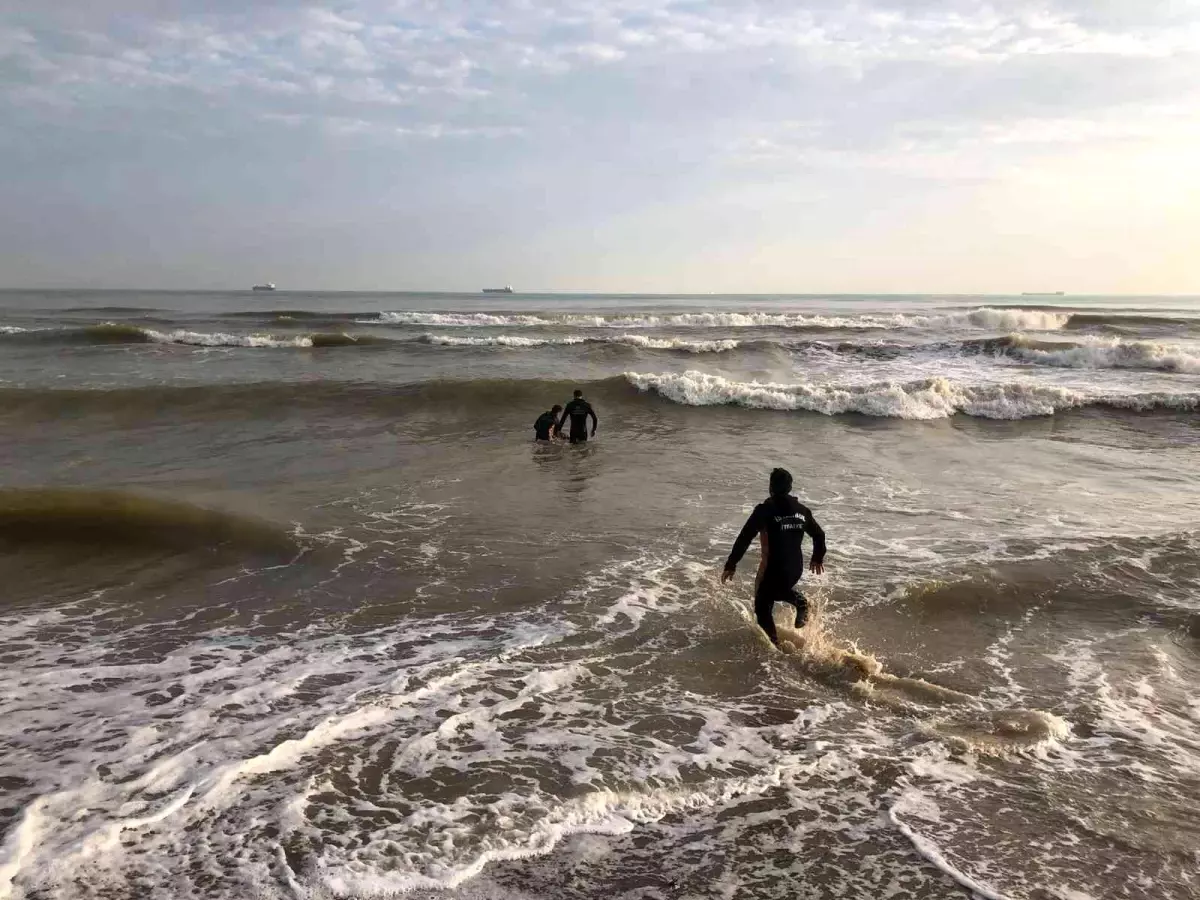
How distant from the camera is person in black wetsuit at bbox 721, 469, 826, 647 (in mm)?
6340

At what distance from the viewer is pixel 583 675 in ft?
18.8

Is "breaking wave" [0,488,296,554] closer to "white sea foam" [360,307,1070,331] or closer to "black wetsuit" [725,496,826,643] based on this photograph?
"black wetsuit" [725,496,826,643]

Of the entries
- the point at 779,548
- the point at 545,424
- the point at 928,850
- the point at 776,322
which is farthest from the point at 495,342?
the point at 928,850

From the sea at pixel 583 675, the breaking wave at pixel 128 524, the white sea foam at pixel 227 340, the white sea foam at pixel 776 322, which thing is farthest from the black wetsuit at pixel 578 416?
the white sea foam at pixel 776 322

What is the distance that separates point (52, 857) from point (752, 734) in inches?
149

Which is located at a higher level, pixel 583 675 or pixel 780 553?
pixel 780 553

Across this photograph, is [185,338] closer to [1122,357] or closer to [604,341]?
[604,341]

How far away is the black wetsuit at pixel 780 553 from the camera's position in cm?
634

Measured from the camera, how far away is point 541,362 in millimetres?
28469

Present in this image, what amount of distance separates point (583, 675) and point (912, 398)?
16421 millimetres

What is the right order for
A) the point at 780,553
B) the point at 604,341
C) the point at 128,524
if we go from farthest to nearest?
the point at 604,341 → the point at 128,524 → the point at 780,553

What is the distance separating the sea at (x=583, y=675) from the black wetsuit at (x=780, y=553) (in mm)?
385

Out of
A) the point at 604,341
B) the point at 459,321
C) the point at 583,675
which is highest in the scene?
the point at 459,321

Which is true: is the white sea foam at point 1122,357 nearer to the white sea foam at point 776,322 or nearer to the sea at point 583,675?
the white sea foam at point 776,322
